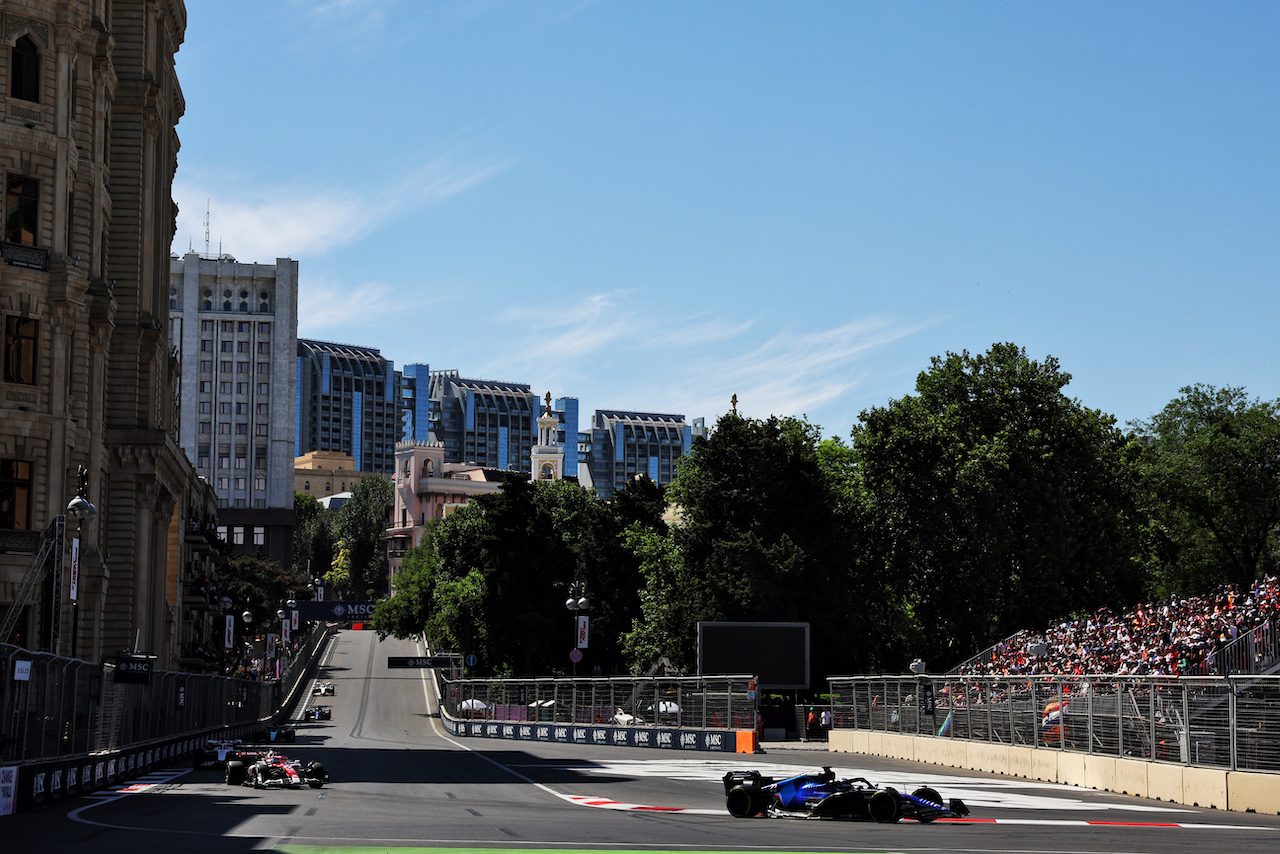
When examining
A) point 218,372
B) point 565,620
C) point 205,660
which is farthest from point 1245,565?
point 218,372

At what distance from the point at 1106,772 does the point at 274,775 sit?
1710cm

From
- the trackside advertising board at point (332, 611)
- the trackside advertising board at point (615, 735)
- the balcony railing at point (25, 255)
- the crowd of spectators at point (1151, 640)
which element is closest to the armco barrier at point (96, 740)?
the balcony railing at point (25, 255)

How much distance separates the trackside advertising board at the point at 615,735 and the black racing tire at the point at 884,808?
24312mm

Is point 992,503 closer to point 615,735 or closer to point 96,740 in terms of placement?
point 615,735

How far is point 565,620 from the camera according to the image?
92312 millimetres

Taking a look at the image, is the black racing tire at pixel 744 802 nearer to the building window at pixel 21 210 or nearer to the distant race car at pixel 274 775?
the distant race car at pixel 274 775

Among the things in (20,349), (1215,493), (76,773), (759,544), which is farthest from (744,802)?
(1215,493)

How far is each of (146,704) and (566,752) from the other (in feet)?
59.2

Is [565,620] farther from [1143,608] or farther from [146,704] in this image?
[146,704]

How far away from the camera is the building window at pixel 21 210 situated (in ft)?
133

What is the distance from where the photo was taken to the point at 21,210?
A: 134 ft

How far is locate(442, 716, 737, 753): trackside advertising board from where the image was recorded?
47.0 meters

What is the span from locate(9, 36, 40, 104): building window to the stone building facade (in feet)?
0.14

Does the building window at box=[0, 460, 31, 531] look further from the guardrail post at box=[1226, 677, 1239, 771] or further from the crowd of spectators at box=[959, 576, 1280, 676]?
the guardrail post at box=[1226, 677, 1239, 771]
